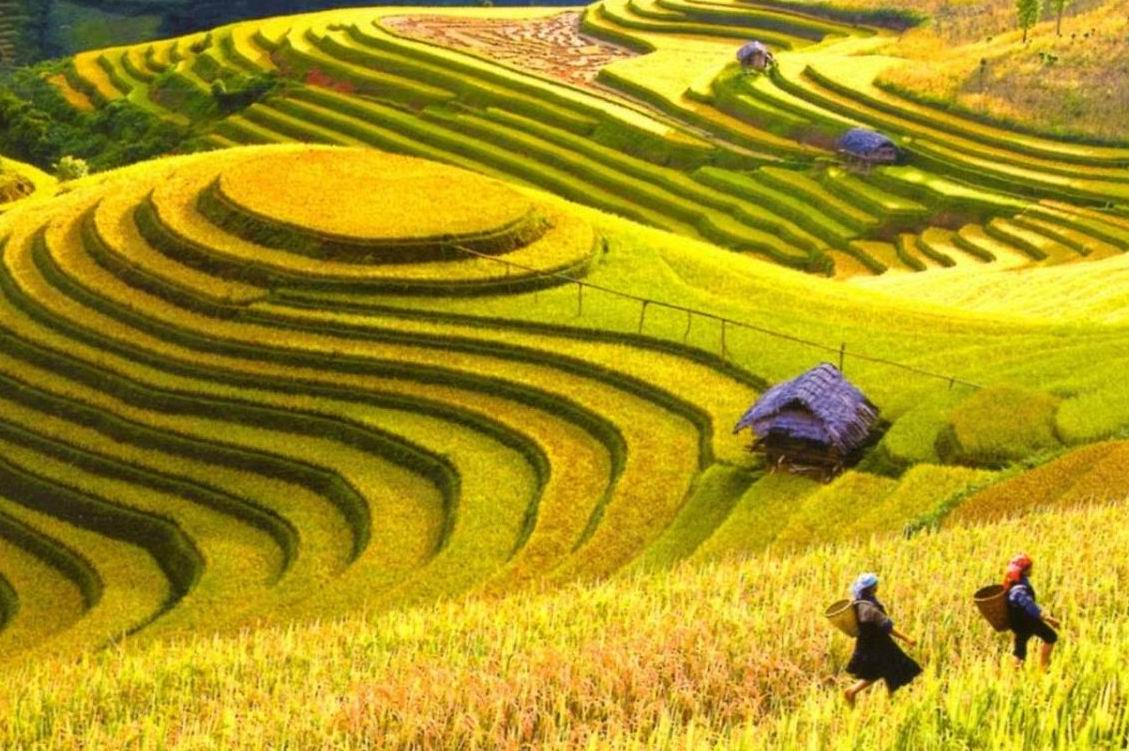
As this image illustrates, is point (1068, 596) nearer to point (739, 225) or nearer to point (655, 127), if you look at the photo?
point (739, 225)

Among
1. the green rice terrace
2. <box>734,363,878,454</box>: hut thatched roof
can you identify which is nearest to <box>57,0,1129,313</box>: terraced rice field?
the green rice terrace

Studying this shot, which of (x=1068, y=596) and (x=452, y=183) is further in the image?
(x=452, y=183)

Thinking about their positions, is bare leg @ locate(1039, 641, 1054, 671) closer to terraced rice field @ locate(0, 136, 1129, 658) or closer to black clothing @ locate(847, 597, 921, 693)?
black clothing @ locate(847, 597, 921, 693)

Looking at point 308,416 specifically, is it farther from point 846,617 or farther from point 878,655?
point 878,655

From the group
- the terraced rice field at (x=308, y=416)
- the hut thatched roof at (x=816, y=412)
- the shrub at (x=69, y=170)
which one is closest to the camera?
the terraced rice field at (x=308, y=416)

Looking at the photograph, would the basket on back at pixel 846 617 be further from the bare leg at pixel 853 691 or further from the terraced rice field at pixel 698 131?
the terraced rice field at pixel 698 131

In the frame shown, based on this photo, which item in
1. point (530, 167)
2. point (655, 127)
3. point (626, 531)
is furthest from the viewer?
point (655, 127)

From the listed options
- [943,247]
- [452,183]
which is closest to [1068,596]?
[452,183]

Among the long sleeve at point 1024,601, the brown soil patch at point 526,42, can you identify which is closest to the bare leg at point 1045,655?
the long sleeve at point 1024,601
